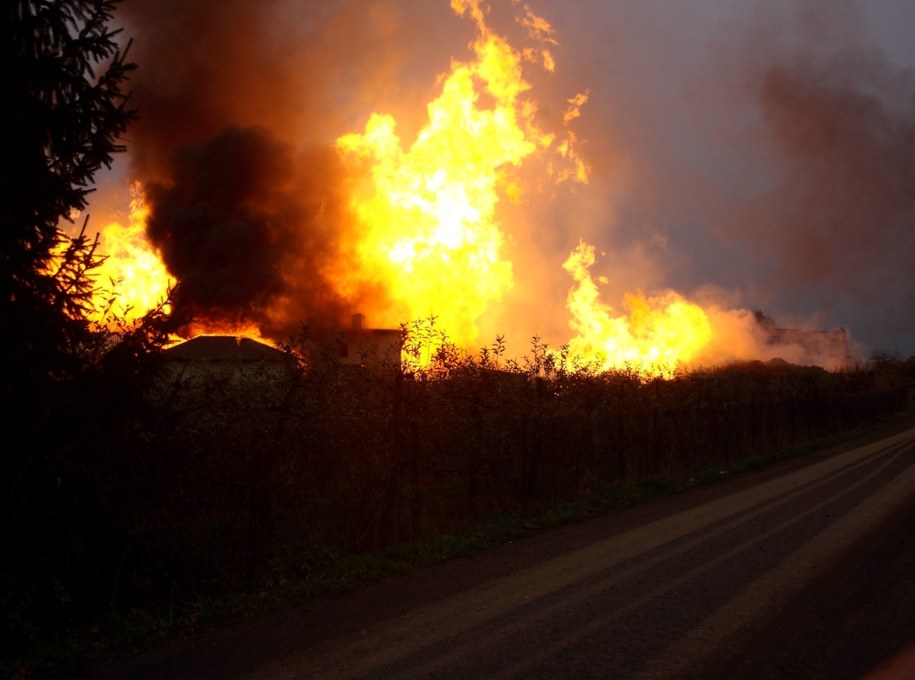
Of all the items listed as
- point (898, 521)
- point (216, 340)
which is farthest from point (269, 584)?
point (216, 340)

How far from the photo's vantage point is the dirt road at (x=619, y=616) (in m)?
4.79

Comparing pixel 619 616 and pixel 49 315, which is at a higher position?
pixel 49 315

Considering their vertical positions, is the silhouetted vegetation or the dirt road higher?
the silhouetted vegetation

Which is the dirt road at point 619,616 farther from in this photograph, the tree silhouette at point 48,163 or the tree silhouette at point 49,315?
the tree silhouette at point 48,163

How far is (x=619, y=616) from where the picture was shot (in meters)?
5.73

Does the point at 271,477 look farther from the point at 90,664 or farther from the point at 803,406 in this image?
the point at 803,406

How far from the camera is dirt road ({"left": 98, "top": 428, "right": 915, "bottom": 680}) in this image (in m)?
4.79

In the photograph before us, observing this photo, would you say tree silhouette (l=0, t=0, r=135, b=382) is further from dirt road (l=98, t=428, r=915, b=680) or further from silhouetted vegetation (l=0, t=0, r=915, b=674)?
dirt road (l=98, t=428, r=915, b=680)

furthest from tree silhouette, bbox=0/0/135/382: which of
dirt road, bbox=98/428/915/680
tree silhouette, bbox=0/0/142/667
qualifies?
dirt road, bbox=98/428/915/680

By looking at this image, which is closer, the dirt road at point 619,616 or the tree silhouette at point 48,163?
the dirt road at point 619,616

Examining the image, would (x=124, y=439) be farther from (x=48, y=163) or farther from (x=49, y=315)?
(x=48, y=163)

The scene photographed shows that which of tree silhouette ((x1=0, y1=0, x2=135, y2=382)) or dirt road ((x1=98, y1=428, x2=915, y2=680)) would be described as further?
tree silhouette ((x1=0, y1=0, x2=135, y2=382))

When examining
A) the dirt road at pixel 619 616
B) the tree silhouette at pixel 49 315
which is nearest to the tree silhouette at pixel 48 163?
the tree silhouette at pixel 49 315

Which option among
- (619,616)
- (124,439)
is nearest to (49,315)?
(124,439)
